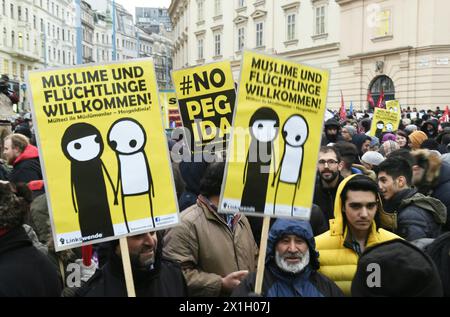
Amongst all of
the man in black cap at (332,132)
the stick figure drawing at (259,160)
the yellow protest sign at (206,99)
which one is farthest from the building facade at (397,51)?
the stick figure drawing at (259,160)

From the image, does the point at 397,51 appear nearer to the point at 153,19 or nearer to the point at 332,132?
the point at 332,132

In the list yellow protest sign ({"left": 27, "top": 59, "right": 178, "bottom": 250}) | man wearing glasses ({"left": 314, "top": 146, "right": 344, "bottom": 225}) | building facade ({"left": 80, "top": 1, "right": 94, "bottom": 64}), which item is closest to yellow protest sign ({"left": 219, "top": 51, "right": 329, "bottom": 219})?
yellow protest sign ({"left": 27, "top": 59, "right": 178, "bottom": 250})

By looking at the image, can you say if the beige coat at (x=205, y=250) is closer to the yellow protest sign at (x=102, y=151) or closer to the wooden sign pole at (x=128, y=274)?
the yellow protest sign at (x=102, y=151)

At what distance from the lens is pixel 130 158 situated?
10.7 feet

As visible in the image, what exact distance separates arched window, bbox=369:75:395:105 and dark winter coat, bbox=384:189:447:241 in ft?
89.3

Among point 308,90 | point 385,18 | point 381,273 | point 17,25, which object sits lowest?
point 381,273

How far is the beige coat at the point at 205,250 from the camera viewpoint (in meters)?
3.74

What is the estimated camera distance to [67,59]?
92375 mm

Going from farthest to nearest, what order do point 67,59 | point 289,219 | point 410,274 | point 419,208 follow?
point 67,59 → point 419,208 → point 289,219 → point 410,274

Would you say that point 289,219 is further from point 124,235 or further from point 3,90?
point 3,90

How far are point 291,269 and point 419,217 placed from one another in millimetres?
1510

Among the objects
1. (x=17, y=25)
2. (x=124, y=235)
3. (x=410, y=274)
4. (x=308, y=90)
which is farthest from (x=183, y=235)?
(x=17, y=25)

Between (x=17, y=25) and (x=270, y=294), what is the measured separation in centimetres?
7463

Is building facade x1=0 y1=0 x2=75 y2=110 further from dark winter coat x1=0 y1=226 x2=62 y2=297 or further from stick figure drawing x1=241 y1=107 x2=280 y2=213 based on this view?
stick figure drawing x1=241 y1=107 x2=280 y2=213
